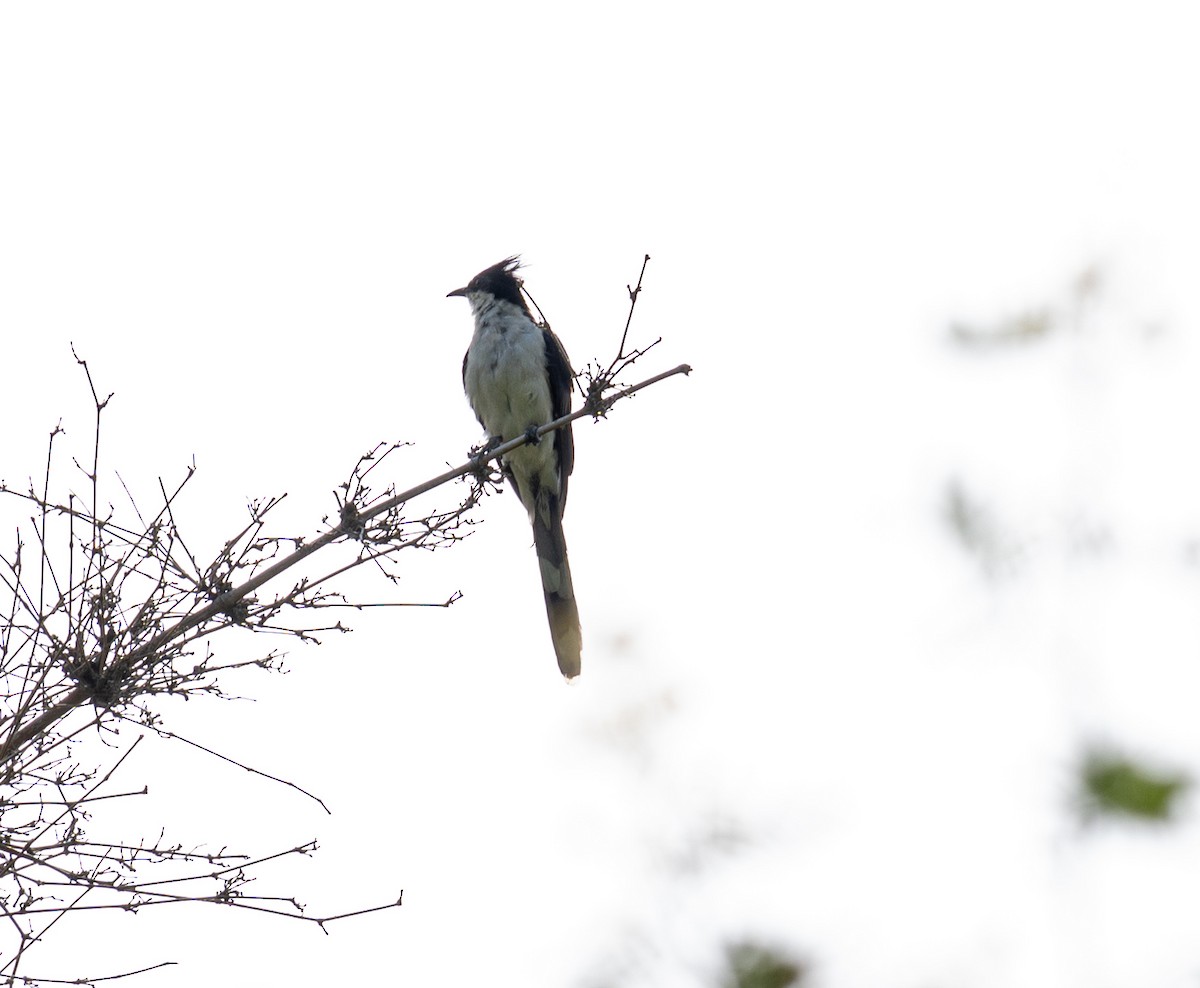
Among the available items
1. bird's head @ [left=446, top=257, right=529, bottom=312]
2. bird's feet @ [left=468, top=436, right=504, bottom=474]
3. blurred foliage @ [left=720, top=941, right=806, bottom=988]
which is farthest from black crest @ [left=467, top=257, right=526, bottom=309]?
blurred foliage @ [left=720, top=941, right=806, bottom=988]

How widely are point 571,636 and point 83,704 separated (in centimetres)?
380

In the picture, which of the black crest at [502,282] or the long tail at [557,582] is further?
the black crest at [502,282]

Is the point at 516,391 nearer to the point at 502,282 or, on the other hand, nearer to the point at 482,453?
the point at 502,282

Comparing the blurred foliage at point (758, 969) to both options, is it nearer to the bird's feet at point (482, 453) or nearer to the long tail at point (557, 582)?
the bird's feet at point (482, 453)

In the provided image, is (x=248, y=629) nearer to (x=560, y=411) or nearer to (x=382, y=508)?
(x=382, y=508)

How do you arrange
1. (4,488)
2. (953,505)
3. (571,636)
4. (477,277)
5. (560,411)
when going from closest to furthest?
(953,505)
(4,488)
(571,636)
(560,411)
(477,277)

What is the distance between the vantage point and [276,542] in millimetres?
3668

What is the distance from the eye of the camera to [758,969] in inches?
38.2

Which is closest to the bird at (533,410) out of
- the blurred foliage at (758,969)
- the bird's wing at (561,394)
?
the bird's wing at (561,394)

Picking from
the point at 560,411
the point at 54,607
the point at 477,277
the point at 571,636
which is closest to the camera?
the point at 54,607

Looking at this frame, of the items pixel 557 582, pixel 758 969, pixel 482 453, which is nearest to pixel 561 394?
pixel 557 582

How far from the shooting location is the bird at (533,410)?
718 cm

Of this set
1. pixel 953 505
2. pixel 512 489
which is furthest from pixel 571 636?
pixel 953 505

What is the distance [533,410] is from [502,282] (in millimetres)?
1009
